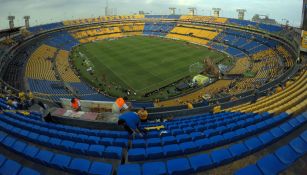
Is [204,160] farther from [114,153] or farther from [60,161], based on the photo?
[60,161]

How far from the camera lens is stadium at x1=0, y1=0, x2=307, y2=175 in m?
11.4

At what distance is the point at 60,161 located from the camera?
1134cm

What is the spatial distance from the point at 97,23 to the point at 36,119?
3431 inches

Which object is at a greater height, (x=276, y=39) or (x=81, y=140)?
(x=276, y=39)

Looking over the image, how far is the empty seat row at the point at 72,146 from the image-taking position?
12.1m

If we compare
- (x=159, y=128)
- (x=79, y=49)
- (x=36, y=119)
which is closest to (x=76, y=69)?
(x=79, y=49)

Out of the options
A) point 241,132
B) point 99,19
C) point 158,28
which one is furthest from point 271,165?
point 99,19

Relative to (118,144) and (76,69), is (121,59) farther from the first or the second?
(118,144)

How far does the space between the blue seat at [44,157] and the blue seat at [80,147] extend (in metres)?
1.17

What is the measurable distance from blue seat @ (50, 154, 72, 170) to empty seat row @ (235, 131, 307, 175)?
24.7ft

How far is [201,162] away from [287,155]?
3.64 m

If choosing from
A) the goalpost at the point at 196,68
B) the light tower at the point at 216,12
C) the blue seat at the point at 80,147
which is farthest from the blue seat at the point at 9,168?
the light tower at the point at 216,12

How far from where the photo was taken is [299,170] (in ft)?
33.0

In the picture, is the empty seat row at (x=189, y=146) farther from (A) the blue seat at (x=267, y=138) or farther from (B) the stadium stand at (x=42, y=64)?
(B) the stadium stand at (x=42, y=64)
